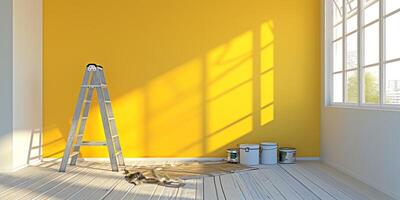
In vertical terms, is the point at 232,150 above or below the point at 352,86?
below

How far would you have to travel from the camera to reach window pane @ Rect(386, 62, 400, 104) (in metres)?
4.36

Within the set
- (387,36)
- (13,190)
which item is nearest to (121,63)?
(13,190)

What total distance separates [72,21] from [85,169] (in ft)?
7.40

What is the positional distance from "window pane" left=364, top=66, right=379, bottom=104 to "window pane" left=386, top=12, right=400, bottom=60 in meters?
0.31

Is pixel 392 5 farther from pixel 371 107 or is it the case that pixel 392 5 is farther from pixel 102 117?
pixel 102 117

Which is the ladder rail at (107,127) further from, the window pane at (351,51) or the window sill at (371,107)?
the window pane at (351,51)

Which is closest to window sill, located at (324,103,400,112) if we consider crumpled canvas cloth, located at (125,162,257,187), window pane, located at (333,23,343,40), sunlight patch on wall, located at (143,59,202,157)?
window pane, located at (333,23,343,40)

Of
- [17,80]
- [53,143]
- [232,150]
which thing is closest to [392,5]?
[232,150]

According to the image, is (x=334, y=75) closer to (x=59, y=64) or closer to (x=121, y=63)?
(x=121, y=63)

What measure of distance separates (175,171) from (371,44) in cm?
280

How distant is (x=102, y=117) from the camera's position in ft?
19.5

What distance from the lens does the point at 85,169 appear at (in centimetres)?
597

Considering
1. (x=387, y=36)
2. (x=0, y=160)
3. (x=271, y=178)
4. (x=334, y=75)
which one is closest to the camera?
(x=387, y=36)

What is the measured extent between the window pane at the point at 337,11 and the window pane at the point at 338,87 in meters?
0.76
